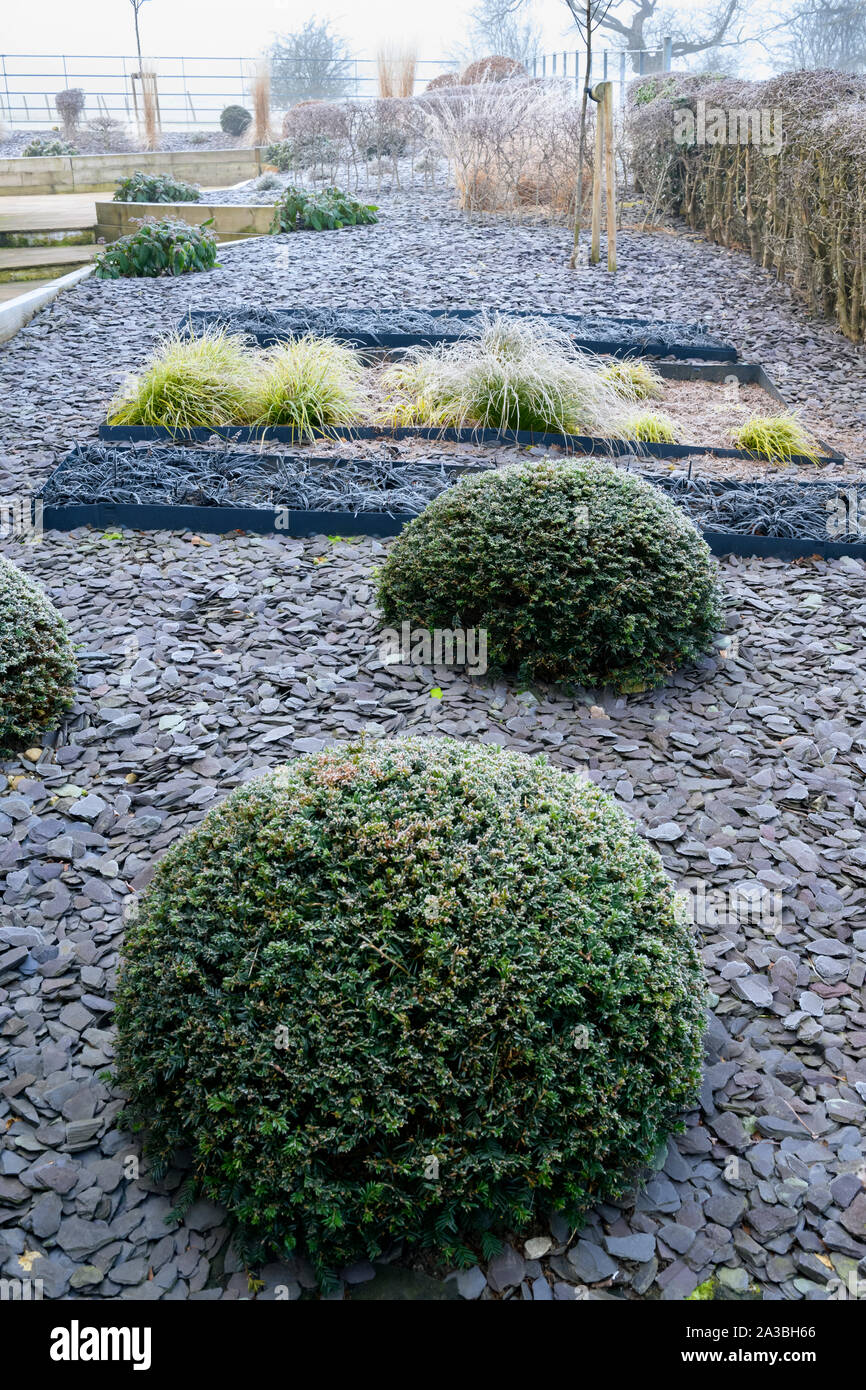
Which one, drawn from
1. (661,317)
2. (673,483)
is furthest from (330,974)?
(661,317)

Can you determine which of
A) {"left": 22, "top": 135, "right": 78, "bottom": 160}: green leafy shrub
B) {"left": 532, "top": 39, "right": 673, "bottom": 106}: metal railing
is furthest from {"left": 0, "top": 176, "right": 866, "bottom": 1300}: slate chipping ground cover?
{"left": 532, "top": 39, "right": 673, "bottom": 106}: metal railing

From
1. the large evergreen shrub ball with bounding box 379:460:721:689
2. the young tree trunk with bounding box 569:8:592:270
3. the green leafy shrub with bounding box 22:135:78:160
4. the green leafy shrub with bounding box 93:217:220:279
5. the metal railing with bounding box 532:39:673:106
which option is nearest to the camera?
the large evergreen shrub ball with bounding box 379:460:721:689

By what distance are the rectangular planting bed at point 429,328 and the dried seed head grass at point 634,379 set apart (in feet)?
1.73

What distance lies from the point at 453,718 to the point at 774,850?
3.52 ft

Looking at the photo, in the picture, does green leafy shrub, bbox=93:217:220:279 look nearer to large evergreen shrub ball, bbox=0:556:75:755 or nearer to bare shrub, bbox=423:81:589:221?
bare shrub, bbox=423:81:589:221

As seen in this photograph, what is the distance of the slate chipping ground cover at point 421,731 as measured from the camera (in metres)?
1.74

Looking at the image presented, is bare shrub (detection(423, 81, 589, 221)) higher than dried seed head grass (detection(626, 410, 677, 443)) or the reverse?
higher

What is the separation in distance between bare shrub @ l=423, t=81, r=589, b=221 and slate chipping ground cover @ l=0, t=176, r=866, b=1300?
25.0 feet

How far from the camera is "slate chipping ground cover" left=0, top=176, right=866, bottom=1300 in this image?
68.3 inches

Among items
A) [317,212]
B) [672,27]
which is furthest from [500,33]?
[317,212]

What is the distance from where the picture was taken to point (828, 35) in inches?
982

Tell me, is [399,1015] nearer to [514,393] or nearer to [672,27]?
[514,393]

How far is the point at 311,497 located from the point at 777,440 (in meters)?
2.70
